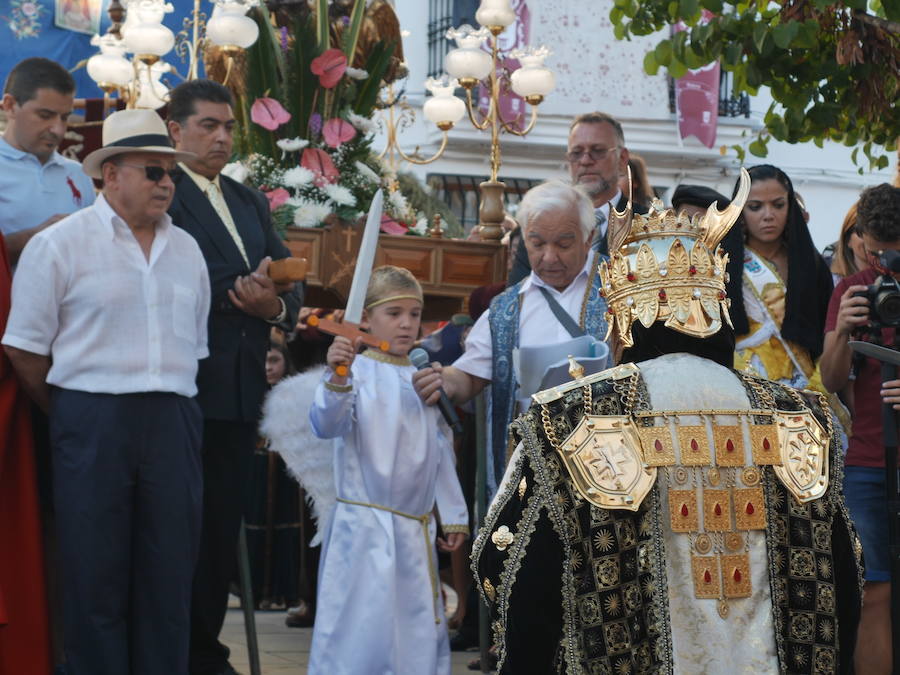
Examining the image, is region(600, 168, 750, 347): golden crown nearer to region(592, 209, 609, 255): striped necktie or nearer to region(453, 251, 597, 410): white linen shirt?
region(453, 251, 597, 410): white linen shirt

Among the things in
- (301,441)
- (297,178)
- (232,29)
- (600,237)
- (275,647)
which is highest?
(232,29)

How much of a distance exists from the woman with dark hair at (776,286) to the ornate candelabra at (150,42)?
3.07 meters

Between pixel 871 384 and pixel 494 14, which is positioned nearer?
pixel 871 384

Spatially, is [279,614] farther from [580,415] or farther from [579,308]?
[580,415]

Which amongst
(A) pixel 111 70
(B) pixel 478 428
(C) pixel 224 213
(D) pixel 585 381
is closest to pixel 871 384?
(B) pixel 478 428

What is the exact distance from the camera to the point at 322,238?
750 centimetres

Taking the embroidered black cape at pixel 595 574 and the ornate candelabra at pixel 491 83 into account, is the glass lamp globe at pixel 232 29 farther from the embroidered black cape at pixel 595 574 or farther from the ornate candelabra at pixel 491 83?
the embroidered black cape at pixel 595 574

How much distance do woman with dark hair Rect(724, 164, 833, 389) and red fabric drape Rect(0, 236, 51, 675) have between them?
2.72 meters

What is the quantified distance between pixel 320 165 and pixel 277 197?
349 millimetres

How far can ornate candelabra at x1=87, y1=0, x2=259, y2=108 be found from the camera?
7.75 metres

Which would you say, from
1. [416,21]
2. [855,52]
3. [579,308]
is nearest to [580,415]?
[579,308]

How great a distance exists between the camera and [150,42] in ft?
34.4

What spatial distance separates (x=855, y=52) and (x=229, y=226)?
2853 millimetres

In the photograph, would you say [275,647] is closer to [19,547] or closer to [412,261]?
[412,261]
